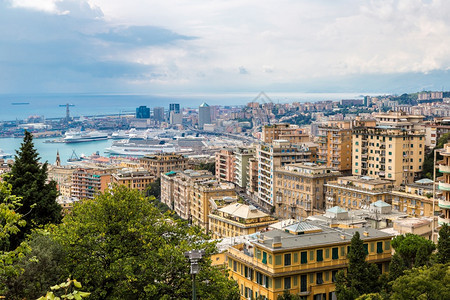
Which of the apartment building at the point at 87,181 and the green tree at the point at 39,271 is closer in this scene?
the green tree at the point at 39,271

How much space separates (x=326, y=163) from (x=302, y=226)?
1032 inches

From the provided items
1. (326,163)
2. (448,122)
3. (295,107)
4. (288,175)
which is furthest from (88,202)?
(295,107)

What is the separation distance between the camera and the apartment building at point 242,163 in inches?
1949

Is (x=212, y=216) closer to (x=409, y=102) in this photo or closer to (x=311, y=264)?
(x=311, y=264)

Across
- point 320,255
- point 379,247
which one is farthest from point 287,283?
point 379,247

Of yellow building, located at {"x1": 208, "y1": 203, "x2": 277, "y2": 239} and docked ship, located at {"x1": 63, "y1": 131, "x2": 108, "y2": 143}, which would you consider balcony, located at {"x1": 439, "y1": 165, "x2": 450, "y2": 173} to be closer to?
yellow building, located at {"x1": 208, "y1": 203, "x2": 277, "y2": 239}

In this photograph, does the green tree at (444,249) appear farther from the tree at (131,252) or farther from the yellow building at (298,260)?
the tree at (131,252)

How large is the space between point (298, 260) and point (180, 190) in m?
27.4

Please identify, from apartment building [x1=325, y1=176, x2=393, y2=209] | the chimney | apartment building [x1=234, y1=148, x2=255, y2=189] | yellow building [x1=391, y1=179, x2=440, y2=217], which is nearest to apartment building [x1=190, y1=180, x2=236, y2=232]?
apartment building [x1=325, y1=176, x2=393, y2=209]

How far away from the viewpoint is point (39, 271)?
10.8 metres

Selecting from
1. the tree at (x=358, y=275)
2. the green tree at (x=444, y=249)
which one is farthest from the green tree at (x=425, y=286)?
the tree at (x=358, y=275)

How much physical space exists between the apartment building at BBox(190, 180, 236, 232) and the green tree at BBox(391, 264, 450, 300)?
23942 mm

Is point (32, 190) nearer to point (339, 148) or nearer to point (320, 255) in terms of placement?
point (320, 255)

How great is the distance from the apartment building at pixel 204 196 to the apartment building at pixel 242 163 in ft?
38.2
